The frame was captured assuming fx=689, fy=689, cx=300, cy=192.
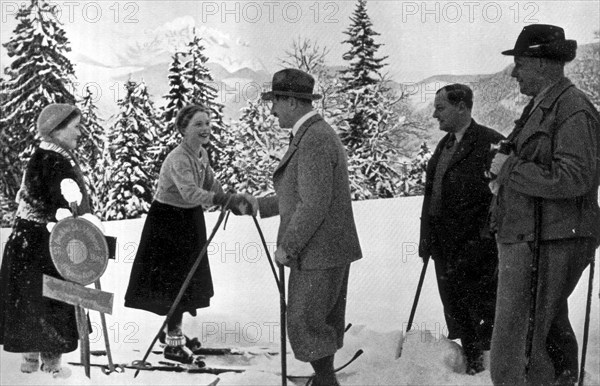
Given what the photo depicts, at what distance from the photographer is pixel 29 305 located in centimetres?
418

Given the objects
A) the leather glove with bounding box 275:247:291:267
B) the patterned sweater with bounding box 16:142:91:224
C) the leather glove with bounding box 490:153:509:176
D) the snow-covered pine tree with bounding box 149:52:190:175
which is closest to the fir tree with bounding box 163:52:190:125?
the snow-covered pine tree with bounding box 149:52:190:175

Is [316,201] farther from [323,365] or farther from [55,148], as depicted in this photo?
[55,148]

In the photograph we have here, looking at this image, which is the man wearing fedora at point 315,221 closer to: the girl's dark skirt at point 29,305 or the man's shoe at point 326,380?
the man's shoe at point 326,380

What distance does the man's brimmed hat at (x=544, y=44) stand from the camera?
3.44 metres

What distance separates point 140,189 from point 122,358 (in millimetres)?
1051

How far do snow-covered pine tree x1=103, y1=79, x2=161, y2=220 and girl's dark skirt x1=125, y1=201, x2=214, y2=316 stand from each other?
A: 0.14 meters

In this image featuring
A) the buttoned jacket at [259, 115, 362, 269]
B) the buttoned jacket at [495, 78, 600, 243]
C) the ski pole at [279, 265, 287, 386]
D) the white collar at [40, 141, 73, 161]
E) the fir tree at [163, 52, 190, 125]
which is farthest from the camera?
the fir tree at [163, 52, 190, 125]

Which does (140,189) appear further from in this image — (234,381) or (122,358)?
(234,381)

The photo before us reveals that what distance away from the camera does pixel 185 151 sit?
13.7 ft

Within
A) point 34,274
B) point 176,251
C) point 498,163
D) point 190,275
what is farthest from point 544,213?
point 34,274

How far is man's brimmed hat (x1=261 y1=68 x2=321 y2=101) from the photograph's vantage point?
3684 millimetres

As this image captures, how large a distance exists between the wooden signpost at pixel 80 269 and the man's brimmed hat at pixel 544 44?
8.61 feet

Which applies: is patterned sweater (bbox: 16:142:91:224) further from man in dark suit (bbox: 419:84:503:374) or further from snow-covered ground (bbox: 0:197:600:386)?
man in dark suit (bbox: 419:84:503:374)

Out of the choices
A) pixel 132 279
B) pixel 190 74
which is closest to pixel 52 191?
pixel 132 279
